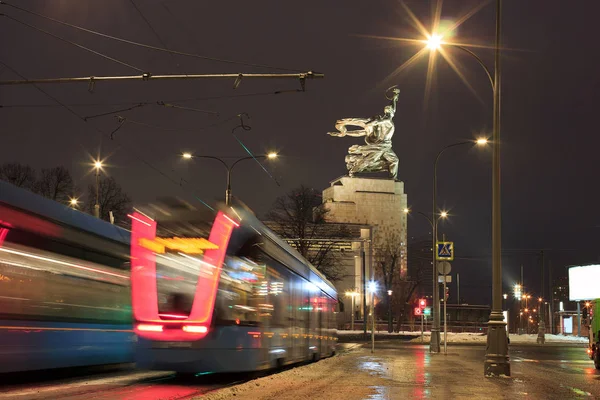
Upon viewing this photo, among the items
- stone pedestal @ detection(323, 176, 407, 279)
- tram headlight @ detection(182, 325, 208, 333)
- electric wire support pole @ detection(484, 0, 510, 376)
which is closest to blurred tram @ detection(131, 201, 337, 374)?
tram headlight @ detection(182, 325, 208, 333)

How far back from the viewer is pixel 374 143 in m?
101

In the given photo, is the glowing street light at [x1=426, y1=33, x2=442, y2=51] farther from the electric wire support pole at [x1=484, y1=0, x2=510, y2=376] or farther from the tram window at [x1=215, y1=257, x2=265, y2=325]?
the tram window at [x1=215, y1=257, x2=265, y2=325]

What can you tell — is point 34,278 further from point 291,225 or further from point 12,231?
point 291,225

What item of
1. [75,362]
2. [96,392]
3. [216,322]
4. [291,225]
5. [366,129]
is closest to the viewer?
[96,392]

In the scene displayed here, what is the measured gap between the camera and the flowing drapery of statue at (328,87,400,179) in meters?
98.7

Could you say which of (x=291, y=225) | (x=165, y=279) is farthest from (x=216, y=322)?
(x=291, y=225)

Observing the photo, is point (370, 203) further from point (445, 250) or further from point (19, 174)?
point (445, 250)

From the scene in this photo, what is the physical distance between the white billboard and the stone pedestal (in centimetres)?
3216

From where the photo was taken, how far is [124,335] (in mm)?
18031

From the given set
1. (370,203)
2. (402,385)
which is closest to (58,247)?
(402,385)

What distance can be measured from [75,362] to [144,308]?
2.52m

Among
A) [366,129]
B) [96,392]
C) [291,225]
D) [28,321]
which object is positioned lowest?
[96,392]

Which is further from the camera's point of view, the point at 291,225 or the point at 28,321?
the point at 291,225

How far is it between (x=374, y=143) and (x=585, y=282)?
40452mm
